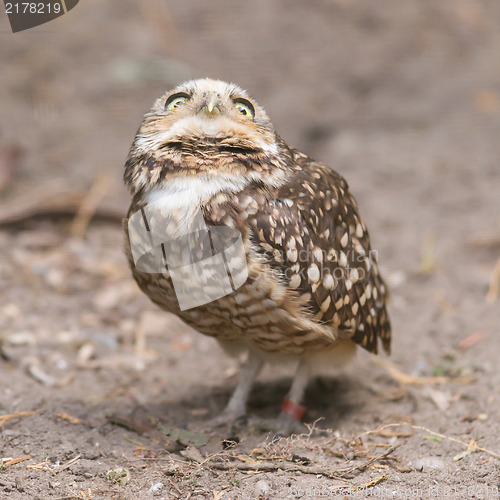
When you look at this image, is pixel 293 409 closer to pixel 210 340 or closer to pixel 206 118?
pixel 210 340

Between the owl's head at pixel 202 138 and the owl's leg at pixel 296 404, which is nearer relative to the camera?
the owl's head at pixel 202 138

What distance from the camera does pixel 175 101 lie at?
3.12 meters

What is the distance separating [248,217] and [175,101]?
25.1 inches

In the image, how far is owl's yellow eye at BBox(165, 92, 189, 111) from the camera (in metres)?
3.10

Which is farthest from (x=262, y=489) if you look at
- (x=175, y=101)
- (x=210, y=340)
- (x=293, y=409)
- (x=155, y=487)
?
(x=210, y=340)

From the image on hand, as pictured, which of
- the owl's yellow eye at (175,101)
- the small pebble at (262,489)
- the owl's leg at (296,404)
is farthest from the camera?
the owl's leg at (296,404)

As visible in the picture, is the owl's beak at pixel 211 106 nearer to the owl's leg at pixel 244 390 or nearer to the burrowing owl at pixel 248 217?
the burrowing owl at pixel 248 217

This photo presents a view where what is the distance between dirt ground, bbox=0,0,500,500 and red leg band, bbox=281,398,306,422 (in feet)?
0.36

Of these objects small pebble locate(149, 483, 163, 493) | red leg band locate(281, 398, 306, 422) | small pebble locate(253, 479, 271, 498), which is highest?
small pebble locate(149, 483, 163, 493)

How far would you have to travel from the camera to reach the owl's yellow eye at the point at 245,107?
311cm

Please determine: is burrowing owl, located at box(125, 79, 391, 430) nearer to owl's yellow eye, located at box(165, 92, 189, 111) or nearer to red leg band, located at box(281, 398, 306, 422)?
owl's yellow eye, located at box(165, 92, 189, 111)

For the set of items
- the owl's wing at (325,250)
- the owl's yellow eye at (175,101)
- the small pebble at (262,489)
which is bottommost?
the small pebble at (262,489)

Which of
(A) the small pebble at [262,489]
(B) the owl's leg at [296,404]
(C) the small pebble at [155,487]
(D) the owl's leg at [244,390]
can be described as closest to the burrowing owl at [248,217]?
(B) the owl's leg at [296,404]

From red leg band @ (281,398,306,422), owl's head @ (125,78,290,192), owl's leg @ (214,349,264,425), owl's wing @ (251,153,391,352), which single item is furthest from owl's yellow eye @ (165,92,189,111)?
red leg band @ (281,398,306,422)
